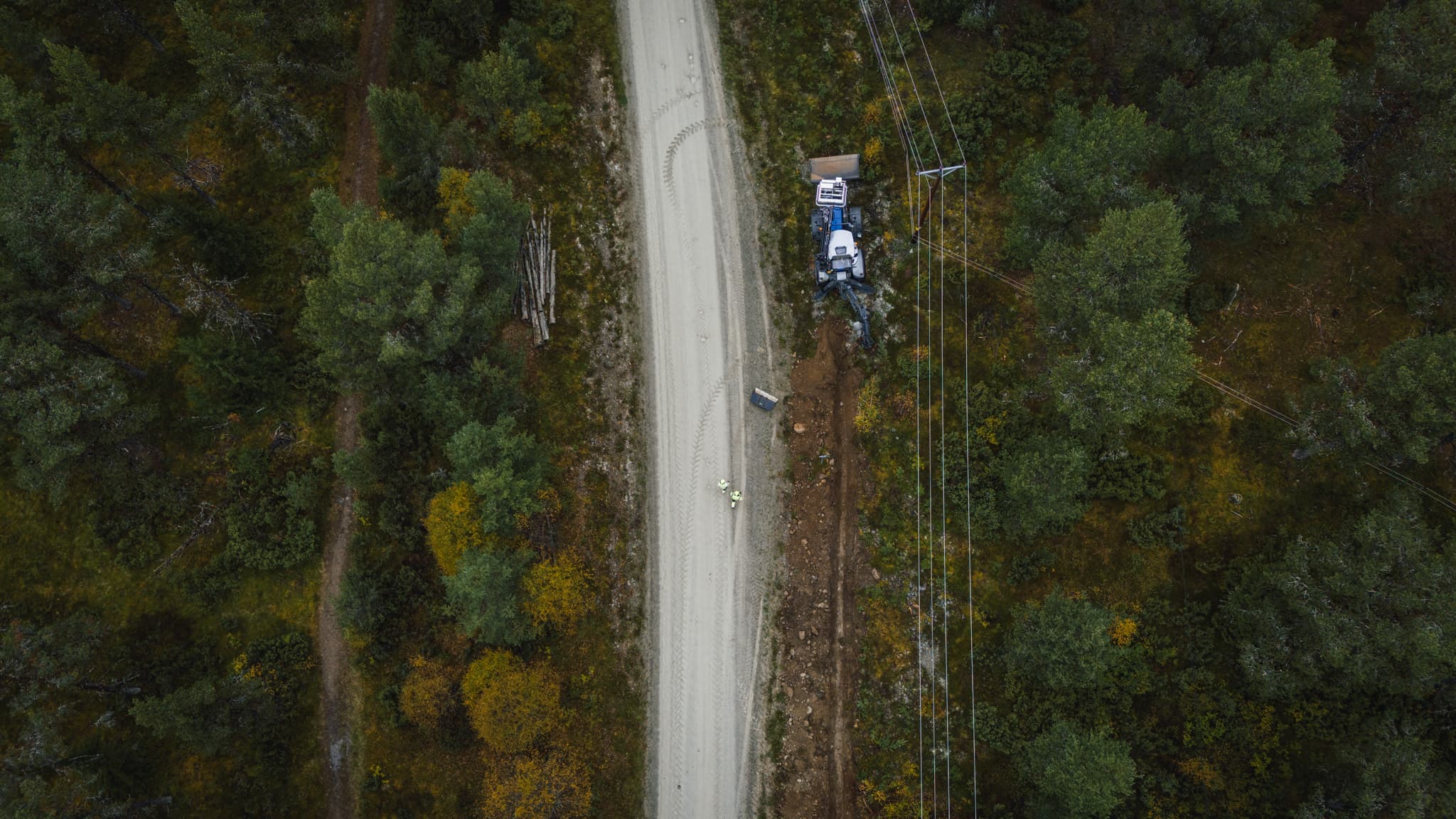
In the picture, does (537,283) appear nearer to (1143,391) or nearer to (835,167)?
(835,167)

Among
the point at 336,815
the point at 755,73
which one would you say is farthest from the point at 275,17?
the point at 336,815

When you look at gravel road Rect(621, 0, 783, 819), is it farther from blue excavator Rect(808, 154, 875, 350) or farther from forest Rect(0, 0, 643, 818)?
blue excavator Rect(808, 154, 875, 350)

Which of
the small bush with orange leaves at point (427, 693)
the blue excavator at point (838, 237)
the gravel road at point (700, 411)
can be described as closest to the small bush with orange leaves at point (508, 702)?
the small bush with orange leaves at point (427, 693)

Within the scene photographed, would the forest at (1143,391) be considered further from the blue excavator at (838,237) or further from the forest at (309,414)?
the forest at (309,414)

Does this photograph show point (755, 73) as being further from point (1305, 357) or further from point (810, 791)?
point (810, 791)

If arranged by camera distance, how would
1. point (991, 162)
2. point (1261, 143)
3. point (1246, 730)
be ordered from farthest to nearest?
point (991, 162) < point (1246, 730) < point (1261, 143)

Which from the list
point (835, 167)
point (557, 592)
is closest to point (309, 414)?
point (557, 592)
